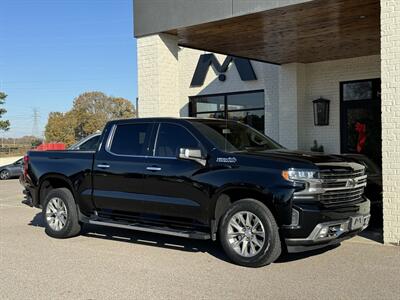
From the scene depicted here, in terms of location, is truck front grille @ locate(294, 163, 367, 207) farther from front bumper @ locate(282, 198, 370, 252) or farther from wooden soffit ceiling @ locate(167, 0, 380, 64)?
wooden soffit ceiling @ locate(167, 0, 380, 64)

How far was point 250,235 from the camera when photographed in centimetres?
671

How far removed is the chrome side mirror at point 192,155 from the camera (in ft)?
23.3

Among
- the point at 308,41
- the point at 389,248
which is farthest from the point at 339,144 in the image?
the point at 389,248

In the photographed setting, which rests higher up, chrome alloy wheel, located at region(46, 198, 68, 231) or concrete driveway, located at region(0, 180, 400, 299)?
chrome alloy wheel, located at region(46, 198, 68, 231)

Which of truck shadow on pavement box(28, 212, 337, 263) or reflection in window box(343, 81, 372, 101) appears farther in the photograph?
reflection in window box(343, 81, 372, 101)

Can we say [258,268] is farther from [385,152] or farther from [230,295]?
[385,152]

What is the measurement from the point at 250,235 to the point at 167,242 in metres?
2.03

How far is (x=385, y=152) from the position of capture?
7.99 metres

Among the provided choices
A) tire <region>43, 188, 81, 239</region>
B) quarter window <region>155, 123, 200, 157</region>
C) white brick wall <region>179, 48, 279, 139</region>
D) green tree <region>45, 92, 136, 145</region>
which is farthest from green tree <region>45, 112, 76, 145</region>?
quarter window <region>155, 123, 200, 157</region>

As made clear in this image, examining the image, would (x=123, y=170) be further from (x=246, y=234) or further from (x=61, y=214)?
(x=246, y=234)

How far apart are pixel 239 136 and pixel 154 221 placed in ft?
5.80

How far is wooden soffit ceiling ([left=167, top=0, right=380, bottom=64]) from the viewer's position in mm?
9680

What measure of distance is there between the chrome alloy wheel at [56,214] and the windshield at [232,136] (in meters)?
2.88

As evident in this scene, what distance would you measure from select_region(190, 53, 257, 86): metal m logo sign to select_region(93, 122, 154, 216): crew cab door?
380 inches
